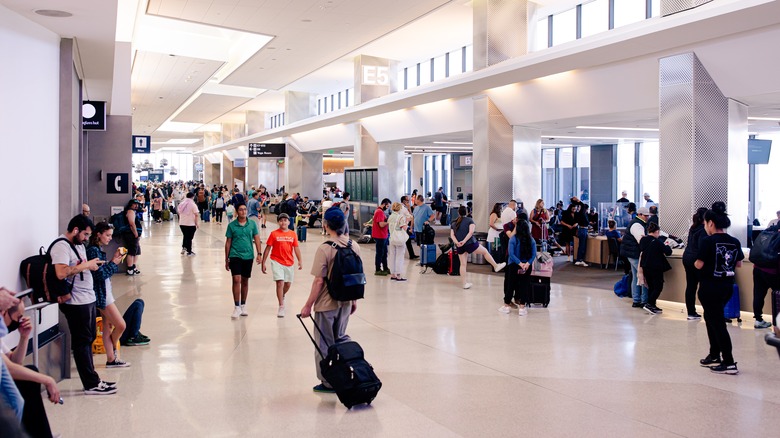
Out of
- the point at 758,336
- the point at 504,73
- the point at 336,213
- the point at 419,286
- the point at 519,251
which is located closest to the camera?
the point at 336,213

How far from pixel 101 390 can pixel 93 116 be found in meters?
8.66

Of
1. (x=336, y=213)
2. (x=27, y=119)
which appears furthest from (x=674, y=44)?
(x=27, y=119)

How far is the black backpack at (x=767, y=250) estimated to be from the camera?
28.6 feet

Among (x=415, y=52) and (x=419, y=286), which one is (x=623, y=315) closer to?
(x=419, y=286)

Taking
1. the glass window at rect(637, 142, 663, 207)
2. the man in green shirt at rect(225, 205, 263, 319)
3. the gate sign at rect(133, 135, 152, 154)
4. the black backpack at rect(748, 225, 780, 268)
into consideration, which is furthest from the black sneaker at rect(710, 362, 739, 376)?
the gate sign at rect(133, 135, 152, 154)

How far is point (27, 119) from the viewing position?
22.2ft

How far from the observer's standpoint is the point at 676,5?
404 inches

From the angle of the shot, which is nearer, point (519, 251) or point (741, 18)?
point (741, 18)

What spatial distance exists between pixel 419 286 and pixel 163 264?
732 centimetres

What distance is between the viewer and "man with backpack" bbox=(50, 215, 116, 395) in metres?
6.01

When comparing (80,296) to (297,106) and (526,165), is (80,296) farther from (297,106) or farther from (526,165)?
(297,106)

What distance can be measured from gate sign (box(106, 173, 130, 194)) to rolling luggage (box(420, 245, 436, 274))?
25.3ft

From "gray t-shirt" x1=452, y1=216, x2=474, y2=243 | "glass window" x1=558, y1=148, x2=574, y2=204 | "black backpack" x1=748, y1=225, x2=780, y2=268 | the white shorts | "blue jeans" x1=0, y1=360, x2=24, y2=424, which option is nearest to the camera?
"blue jeans" x1=0, y1=360, x2=24, y2=424

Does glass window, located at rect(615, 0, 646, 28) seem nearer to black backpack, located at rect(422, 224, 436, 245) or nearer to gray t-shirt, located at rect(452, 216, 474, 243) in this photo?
gray t-shirt, located at rect(452, 216, 474, 243)
